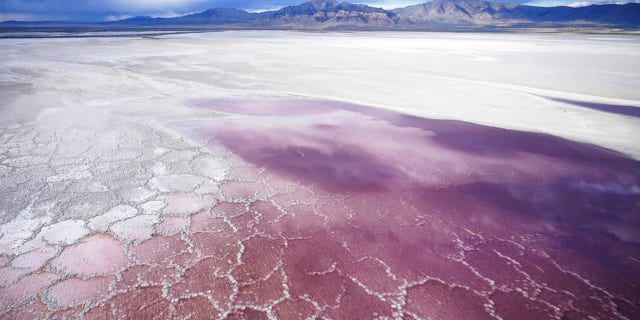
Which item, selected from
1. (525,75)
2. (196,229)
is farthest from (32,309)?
(525,75)

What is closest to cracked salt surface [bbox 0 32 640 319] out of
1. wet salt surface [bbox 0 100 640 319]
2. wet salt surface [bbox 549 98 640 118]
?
wet salt surface [bbox 0 100 640 319]

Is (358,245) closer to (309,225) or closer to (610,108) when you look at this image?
(309,225)

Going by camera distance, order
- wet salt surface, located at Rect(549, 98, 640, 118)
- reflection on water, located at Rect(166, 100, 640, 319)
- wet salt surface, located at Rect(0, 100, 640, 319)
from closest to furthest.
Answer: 1. wet salt surface, located at Rect(0, 100, 640, 319)
2. reflection on water, located at Rect(166, 100, 640, 319)
3. wet salt surface, located at Rect(549, 98, 640, 118)

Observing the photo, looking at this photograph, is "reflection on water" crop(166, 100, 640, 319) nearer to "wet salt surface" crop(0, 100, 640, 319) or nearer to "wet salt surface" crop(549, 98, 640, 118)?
"wet salt surface" crop(0, 100, 640, 319)

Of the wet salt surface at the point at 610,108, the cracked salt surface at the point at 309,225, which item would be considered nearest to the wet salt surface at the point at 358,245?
the cracked salt surface at the point at 309,225

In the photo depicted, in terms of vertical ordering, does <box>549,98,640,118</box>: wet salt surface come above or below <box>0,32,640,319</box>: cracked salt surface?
above
